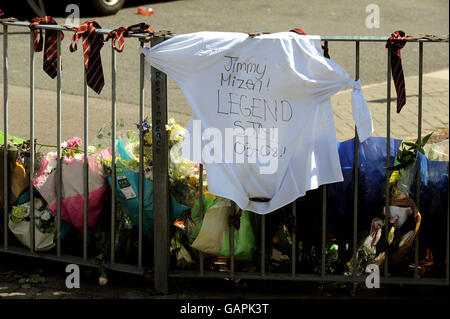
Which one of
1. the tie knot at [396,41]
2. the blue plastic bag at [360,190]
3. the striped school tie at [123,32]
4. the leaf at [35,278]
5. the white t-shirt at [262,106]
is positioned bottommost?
the leaf at [35,278]

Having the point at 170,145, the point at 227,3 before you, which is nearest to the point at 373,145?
the point at 170,145

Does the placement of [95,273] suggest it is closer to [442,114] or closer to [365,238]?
[365,238]

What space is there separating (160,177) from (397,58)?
1386 millimetres

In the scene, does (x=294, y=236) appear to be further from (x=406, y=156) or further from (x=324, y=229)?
(x=406, y=156)

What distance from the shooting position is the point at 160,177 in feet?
13.9

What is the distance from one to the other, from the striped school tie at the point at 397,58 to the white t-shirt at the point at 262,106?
0.22 m

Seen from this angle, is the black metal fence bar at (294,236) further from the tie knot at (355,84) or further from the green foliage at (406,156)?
the tie knot at (355,84)

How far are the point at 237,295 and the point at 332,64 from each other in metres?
1.39

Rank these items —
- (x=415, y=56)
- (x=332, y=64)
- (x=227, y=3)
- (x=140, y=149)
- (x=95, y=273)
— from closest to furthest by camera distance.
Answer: (x=332, y=64), (x=140, y=149), (x=95, y=273), (x=415, y=56), (x=227, y=3)

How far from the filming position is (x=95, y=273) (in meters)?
4.59

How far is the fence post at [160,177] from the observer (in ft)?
13.6

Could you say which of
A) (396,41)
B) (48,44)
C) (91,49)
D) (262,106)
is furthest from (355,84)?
(48,44)

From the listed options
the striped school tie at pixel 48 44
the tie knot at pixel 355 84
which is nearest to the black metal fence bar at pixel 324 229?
the tie knot at pixel 355 84

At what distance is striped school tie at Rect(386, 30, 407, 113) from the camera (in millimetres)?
3977
